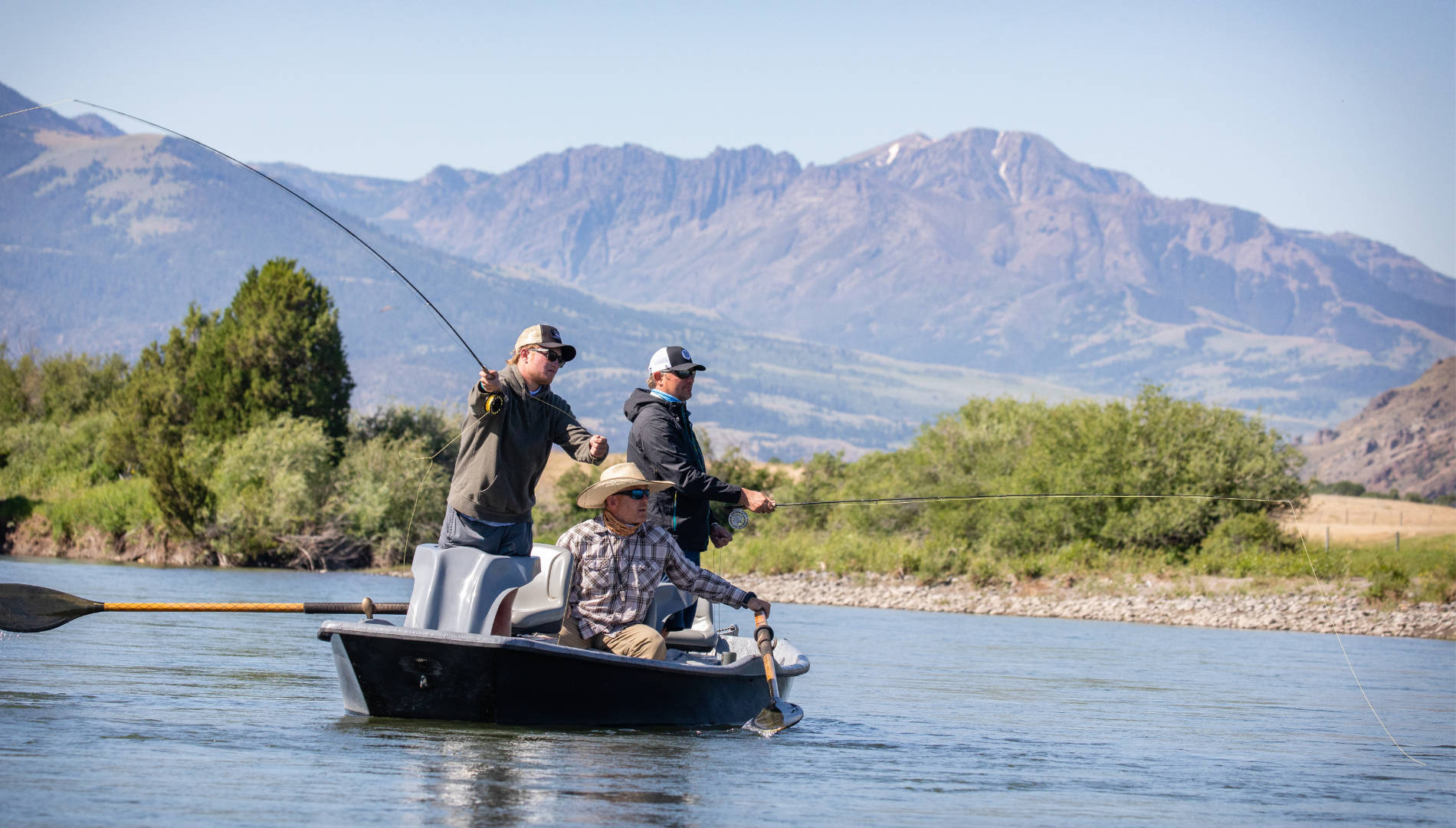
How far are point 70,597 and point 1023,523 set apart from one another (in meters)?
28.5

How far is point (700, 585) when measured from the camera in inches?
369

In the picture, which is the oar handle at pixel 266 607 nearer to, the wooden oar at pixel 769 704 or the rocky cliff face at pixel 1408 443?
the wooden oar at pixel 769 704

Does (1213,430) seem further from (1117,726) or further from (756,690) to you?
(756,690)

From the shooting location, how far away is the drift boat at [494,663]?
8.52m

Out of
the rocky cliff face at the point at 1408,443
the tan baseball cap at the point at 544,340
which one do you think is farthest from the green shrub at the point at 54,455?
the rocky cliff face at the point at 1408,443

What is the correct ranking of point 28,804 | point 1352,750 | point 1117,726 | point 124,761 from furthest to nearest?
point 1117,726 < point 1352,750 < point 124,761 < point 28,804

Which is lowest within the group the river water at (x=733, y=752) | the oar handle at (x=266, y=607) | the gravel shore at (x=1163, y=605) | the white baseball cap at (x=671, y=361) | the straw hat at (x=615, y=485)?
the gravel shore at (x=1163, y=605)

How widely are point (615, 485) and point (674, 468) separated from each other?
30.3 inches

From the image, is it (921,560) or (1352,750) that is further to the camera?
(921,560)

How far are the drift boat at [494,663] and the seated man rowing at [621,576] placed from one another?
14 centimetres

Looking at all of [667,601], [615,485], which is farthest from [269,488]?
[615,485]

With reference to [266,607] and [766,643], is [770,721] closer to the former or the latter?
[766,643]

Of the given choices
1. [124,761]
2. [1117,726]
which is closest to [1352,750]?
[1117,726]

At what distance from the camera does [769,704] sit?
396 inches
